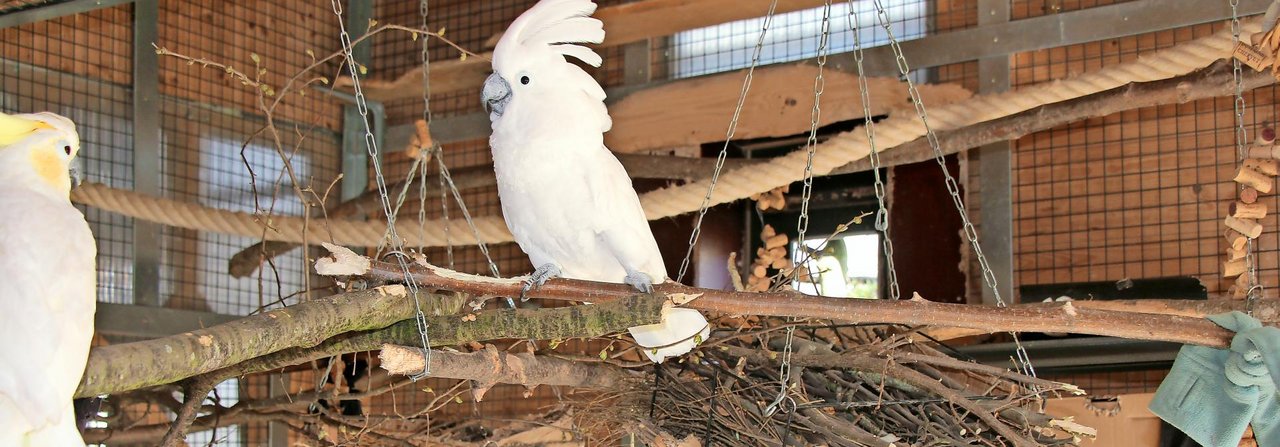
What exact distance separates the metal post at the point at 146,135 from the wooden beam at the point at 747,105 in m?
1.17

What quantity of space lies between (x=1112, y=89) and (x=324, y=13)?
2214 mm

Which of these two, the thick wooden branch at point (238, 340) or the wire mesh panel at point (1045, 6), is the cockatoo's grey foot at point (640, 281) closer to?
the thick wooden branch at point (238, 340)

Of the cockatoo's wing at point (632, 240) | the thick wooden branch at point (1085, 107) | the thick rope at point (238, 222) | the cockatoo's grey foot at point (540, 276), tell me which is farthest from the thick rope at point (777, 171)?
the cockatoo's wing at point (632, 240)

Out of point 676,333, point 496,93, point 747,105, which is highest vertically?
point 747,105

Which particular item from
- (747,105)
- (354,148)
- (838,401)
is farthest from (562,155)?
(354,148)

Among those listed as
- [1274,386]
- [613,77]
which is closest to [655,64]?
[613,77]

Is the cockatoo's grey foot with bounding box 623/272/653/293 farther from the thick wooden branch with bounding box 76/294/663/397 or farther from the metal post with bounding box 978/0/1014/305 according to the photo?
the metal post with bounding box 978/0/1014/305

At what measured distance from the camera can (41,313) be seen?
124 cm

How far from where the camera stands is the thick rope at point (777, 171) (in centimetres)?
214

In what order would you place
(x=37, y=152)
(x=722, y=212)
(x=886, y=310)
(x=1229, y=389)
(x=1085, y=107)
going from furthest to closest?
(x=722, y=212)
(x=1085, y=107)
(x=1229, y=389)
(x=886, y=310)
(x=37, y=152)

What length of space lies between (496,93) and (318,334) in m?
0.52

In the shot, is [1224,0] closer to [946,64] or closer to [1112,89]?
[1112,89]

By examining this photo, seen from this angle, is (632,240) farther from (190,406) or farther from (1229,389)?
(1229,389)

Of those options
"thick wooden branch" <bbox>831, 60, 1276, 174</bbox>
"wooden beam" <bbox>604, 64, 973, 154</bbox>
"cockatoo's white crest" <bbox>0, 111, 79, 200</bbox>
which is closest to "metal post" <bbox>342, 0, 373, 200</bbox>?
"wooden beam" <bbox>604, 64, 973, 154</bbox>
